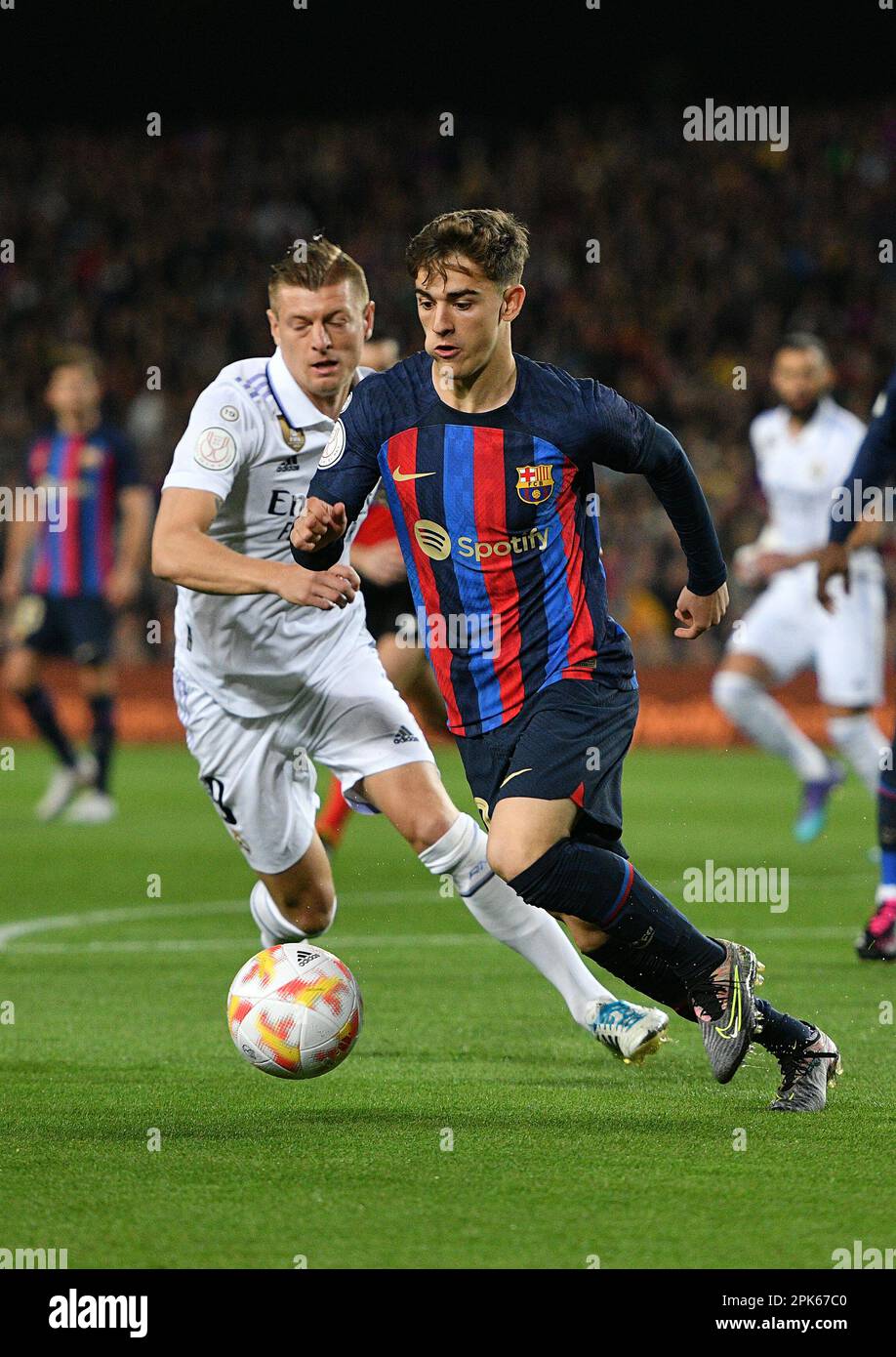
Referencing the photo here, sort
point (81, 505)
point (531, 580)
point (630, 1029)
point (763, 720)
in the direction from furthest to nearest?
1. point (81, 505)
2. point (763, 720)
3. point (630, 1029)
4. point (531, 580)

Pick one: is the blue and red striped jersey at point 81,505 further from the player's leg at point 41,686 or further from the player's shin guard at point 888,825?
the player's shin guard at point 888,825

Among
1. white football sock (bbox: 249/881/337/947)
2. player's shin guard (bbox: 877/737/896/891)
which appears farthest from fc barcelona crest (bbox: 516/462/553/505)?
player's shin guard (bbox: 877/737/896/891)

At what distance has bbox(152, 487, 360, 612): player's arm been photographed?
444 centimetres

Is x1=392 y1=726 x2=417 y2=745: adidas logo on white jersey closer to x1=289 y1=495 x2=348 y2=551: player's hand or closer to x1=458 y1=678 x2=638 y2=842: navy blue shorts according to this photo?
x1=458 y1=678 x2=638 y2=842: navy blue shorts

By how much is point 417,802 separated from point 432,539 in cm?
114

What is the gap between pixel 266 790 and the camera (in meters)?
5.87

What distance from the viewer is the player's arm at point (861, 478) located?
7.05 m

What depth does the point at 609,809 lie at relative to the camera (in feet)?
15.0

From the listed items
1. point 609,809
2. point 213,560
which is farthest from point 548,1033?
point 213,560

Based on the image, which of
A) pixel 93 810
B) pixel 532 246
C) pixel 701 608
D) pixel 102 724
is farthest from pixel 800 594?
pixel 532 246

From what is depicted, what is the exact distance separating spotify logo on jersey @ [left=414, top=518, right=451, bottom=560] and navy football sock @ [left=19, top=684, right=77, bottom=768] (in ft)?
27.4

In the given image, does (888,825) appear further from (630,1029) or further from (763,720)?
(763,720)

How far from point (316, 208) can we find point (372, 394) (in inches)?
806
